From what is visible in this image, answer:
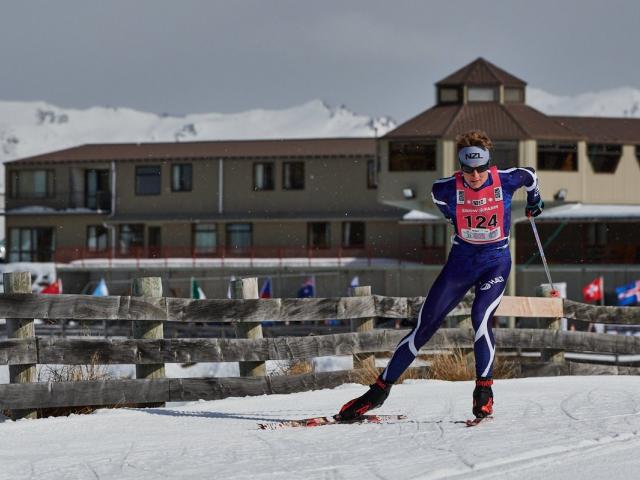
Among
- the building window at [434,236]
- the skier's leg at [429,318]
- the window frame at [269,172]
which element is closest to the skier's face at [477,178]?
the skier's leg at [429,318]

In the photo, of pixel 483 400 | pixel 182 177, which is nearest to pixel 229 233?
pixel 182 177

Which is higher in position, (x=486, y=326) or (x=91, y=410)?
(x=486, y=326)

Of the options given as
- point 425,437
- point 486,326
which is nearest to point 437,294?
point 486,326

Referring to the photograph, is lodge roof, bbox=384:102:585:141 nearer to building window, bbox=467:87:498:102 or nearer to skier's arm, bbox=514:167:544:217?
building window, bbox=467:87:498:102

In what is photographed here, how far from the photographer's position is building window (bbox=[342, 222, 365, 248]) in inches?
2154

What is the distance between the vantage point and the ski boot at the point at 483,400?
737 cm

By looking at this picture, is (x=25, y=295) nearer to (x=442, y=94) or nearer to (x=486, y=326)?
(x=486, y=326)

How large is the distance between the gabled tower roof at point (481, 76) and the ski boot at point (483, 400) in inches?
1546

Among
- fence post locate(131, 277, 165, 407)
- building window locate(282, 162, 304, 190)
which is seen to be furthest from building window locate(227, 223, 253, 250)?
fence post locate(131, 277, 165, 407)

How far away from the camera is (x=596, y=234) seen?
4947cm

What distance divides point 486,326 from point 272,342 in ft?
9.65

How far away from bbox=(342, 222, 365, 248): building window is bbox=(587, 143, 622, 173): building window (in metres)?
11.8

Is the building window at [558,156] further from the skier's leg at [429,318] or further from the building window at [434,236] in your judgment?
the skier's leg at [429,318]

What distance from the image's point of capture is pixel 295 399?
9500mm
